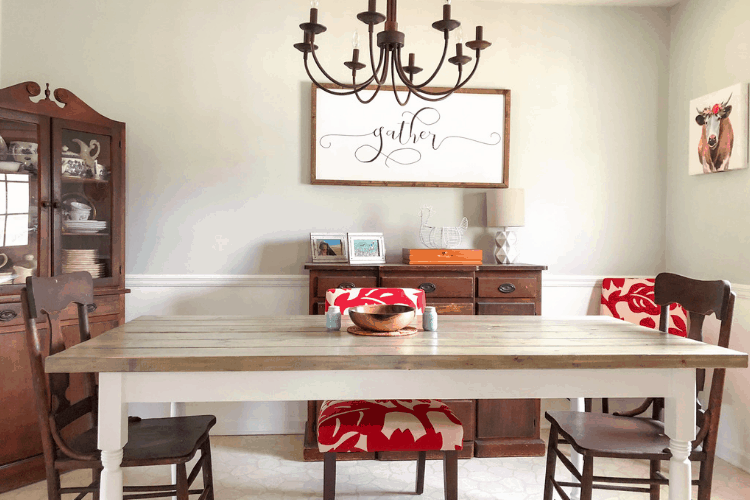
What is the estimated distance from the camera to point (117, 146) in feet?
9.32

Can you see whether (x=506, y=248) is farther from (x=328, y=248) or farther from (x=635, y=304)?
(x=328, y=248)

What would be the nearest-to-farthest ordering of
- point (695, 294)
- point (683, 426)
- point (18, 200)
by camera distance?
point (683, 426) < point (695, 294) < point (18, 200)

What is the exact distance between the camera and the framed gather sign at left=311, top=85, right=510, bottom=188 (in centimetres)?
325

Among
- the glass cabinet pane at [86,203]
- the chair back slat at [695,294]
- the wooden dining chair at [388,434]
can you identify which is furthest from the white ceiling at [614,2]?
the wooden dining chair at [388,434]

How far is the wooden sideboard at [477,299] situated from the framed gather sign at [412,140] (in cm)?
66

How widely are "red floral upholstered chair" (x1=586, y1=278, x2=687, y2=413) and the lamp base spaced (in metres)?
0.65

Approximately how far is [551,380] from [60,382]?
1.59m

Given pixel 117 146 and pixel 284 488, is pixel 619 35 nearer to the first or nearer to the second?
pixel 117 146

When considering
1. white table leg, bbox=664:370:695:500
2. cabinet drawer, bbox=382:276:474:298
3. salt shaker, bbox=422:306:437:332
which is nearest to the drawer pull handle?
cabinet drawer, bbox=382:276:474:298

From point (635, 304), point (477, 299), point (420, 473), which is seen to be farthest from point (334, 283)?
point (635, 304)

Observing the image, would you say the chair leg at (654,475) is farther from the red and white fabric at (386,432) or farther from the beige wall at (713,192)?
the beige wall at (713,192)

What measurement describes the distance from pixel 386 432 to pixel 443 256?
1.30 meters

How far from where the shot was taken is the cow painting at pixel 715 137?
2.88 meters

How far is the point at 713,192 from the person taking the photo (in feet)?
9.97
